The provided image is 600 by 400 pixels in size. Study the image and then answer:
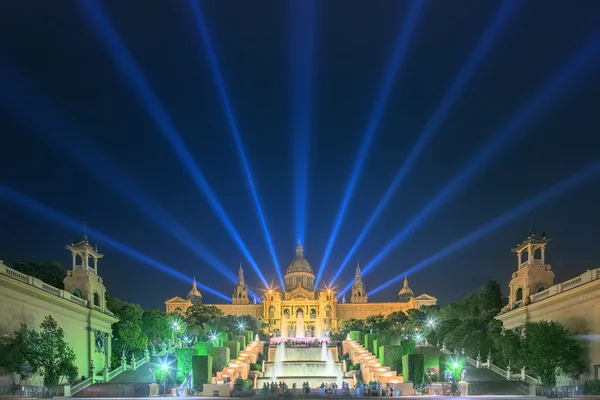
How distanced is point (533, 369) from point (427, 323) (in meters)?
52.5

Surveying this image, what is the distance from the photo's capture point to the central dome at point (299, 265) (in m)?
187

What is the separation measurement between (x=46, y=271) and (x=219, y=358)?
27.8 metres

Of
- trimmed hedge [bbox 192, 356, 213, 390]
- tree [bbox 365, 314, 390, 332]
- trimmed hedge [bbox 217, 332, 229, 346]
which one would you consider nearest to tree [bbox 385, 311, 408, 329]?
tree [bbox 365, 314, 390, 332]

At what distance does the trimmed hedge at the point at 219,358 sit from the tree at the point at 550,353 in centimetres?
2756

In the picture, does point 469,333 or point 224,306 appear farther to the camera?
point 224,306

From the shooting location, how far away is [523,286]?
7325 centimetres

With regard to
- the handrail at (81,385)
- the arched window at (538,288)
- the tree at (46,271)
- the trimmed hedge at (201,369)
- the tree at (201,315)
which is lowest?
the handrail at (81,385)

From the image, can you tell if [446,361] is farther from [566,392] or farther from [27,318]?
[27,318]

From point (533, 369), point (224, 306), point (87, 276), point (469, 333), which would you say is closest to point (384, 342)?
point (469, 333)

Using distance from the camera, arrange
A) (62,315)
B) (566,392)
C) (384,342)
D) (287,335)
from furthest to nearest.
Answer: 1. (287,335)
2. (384,342)
3. (62,315)
4. (566,392)

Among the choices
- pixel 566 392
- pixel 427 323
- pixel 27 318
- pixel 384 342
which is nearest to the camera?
pixel 566 392

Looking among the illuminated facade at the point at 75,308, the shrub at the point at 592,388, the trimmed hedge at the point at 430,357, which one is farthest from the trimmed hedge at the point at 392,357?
the illuminated facade at the point at 75,308

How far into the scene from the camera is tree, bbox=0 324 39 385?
154ft

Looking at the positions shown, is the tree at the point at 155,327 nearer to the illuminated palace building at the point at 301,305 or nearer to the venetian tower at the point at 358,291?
the illuminated palace building at the point at 301,305
